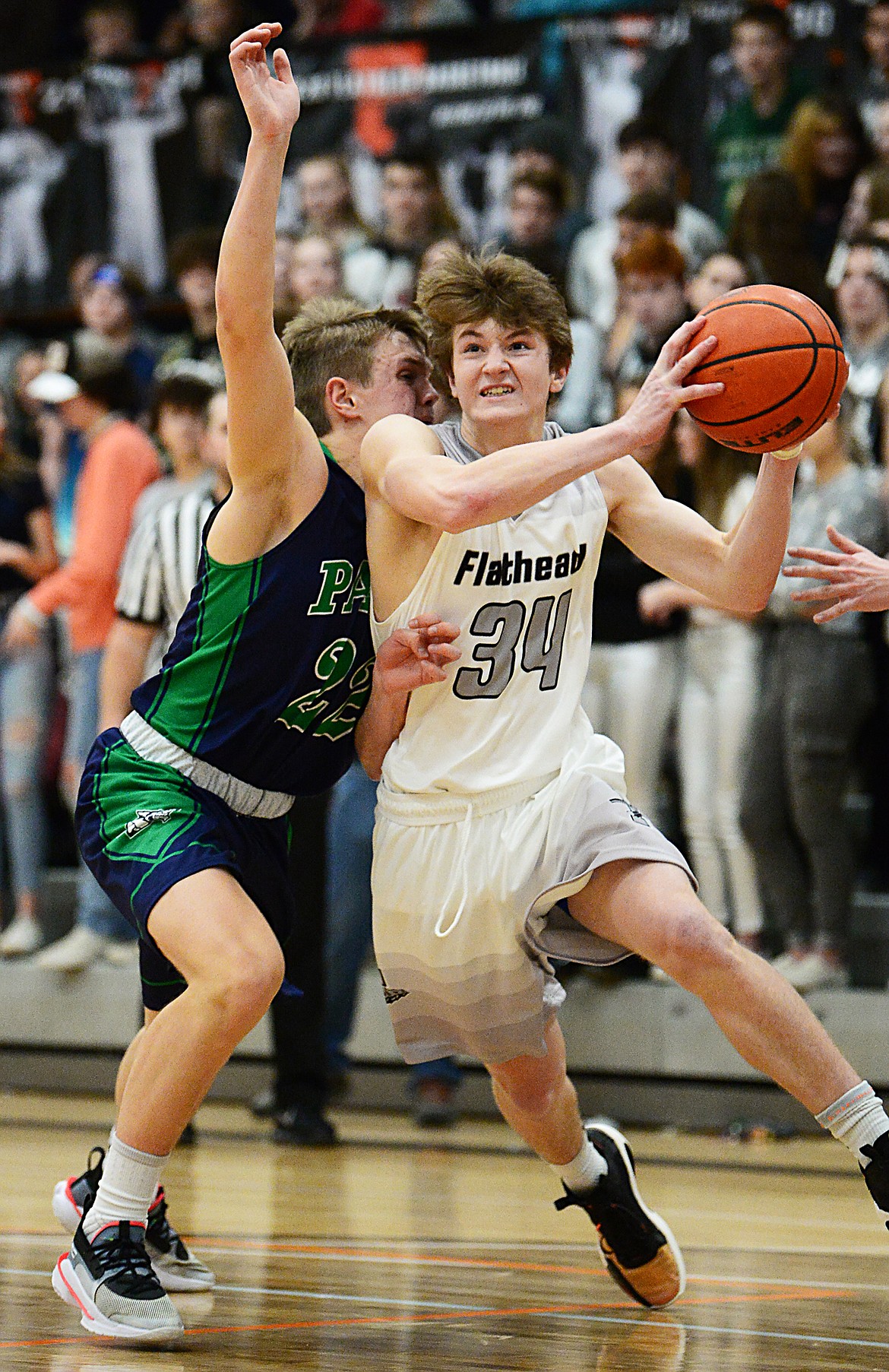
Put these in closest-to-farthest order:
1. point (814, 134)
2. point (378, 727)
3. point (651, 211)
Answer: point (378, 727)
point (651, 211)
point (814, 134)

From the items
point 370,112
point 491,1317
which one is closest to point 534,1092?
point 491,1317

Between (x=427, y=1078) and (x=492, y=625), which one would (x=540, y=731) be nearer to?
(x=492, y=625)

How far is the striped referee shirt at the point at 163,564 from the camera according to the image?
221 inches

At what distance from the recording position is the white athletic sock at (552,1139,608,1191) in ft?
13.2

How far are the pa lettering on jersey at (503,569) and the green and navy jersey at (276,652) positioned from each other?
8.7 inches

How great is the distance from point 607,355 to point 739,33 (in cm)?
161

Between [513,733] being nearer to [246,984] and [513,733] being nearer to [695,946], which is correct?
[695,946]

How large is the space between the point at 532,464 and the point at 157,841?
1.02m

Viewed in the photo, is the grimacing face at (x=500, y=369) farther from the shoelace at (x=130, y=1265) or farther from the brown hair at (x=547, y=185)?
the brown hair at (x=547, y=185)

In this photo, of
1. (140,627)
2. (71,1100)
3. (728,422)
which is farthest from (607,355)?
(728,422)

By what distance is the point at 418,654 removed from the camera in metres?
3.66

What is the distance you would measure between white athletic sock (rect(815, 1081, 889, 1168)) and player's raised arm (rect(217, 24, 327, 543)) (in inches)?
62.0

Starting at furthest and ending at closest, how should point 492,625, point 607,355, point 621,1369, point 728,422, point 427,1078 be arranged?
1. point 607,355
2. point 427,1078
3. point 492,625
4. point 728,422
5. point 621,1369

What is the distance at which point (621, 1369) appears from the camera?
323 cm
